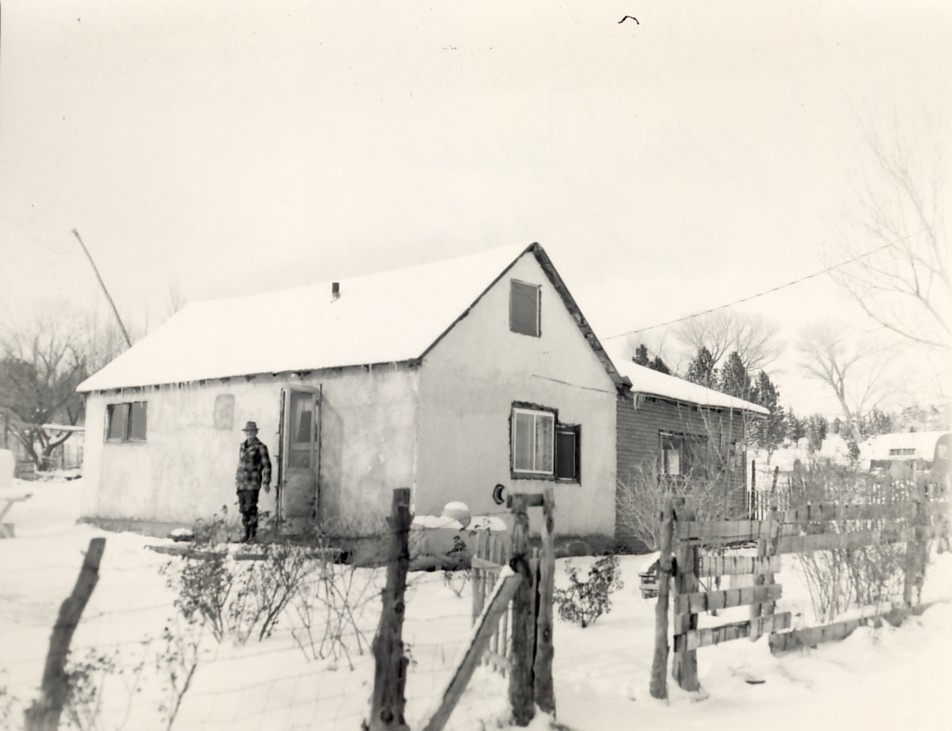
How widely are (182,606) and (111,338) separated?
1319 centimetres

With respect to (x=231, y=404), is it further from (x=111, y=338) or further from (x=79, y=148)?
(x=79, y=148)

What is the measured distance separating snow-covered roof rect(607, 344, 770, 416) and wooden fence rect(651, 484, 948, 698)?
25.9 ft

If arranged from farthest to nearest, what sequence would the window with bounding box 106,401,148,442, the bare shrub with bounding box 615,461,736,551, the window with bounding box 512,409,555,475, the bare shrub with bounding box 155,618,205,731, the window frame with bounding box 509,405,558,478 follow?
1. the window with bounding box 106,401,148,442
2. the window with bounding box 512,409,555,475
3. the window frame with bounding box 509,405,558,478
4. the bare shrub with bounding box 615,461,736,551
5. the bare shrub with bounding box 155,618,205,731

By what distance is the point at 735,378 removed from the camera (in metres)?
24.0

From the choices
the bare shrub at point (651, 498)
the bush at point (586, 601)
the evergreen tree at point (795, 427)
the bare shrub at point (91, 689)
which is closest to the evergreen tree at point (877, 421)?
the bare shrub at point (651, 498)

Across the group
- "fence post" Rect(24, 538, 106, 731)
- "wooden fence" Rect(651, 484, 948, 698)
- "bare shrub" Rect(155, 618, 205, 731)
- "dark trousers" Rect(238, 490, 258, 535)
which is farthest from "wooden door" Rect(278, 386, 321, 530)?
"fence post" Rect(24, 538, 106, 731)

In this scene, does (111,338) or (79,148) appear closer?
(79,148)

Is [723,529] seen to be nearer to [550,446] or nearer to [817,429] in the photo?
[550,446]

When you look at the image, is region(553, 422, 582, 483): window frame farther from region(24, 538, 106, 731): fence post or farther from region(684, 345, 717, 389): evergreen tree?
region(24, 538, 106, 731): fence post

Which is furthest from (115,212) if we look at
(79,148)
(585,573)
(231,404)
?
(585,573)

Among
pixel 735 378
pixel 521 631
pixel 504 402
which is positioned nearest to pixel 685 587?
pixel 521 631

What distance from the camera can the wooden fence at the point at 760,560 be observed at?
6344mm

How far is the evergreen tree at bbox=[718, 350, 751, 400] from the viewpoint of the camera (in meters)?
23.0

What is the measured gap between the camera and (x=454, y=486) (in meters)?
13.2
